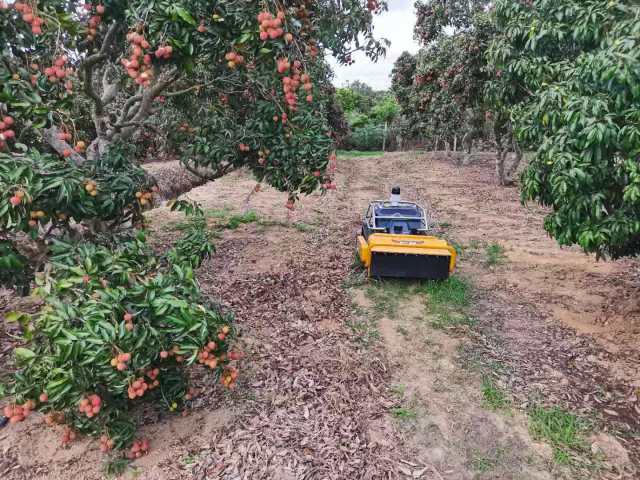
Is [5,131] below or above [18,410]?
above

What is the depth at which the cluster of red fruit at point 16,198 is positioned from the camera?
7.67 feet

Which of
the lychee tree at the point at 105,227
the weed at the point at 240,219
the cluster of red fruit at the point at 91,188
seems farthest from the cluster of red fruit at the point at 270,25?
the weed at the point at 240,219

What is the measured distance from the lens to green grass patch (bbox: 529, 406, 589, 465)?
3.27 meters

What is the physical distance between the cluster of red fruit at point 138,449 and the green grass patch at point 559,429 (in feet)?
9.80

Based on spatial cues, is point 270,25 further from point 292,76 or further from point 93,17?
point 93,17

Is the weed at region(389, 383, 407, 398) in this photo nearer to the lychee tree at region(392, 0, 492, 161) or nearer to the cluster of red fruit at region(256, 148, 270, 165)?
the cluster of red fruit at region(256, 148, 270, 165)

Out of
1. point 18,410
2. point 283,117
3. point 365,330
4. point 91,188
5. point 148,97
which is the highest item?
point 148,97

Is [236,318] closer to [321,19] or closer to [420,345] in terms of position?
[420,345]

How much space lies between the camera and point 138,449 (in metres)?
3.04

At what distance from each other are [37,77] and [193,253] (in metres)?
1.84

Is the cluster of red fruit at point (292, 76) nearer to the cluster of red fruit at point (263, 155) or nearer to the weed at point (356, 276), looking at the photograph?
the cluster of red fruit at point (263, 155)

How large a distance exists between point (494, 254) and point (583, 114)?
4.65m

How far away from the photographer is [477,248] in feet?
26.3

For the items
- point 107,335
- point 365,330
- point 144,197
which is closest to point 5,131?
point 144,197
